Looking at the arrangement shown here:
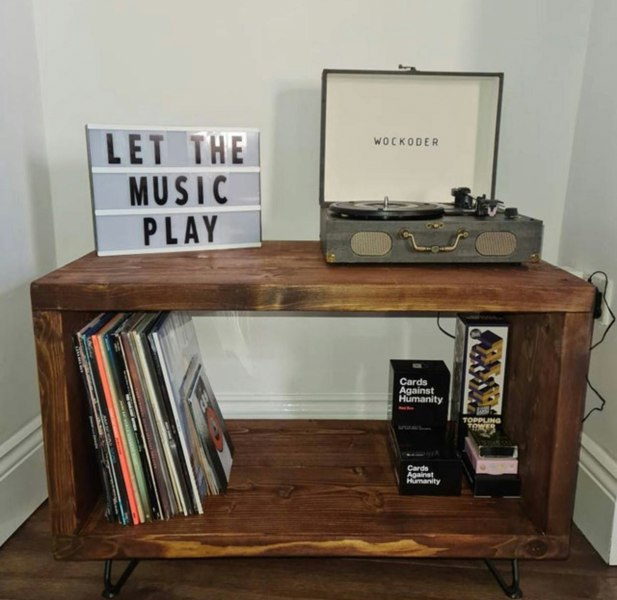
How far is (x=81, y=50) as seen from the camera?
121cm

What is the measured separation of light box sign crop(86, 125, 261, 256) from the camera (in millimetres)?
1003

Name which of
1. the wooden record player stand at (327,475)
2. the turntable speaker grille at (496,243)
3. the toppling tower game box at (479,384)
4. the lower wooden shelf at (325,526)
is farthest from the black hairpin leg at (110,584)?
the turntable speaker grille at (496,243)

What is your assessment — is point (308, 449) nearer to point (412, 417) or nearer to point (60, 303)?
point (412, 417)

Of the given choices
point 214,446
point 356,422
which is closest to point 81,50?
point 214,446

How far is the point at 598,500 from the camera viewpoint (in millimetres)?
1127

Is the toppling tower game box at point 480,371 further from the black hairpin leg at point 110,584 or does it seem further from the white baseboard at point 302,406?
the black hairpin leg at point 110,584

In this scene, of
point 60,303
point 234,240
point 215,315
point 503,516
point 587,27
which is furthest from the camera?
point 215,315

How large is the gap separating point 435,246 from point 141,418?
0.54 m

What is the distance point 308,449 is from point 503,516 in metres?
0.39

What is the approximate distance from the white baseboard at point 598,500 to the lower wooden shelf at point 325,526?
8.3 inches

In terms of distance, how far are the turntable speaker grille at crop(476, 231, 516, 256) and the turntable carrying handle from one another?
0.09 feet

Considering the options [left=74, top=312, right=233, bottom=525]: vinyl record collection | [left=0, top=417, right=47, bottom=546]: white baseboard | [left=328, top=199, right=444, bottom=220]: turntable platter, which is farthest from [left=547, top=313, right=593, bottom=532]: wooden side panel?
[left=0, top=417, right=47, bottom=546]: white baseboard

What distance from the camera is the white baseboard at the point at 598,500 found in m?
1.08

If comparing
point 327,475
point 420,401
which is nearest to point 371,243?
point 420,401
